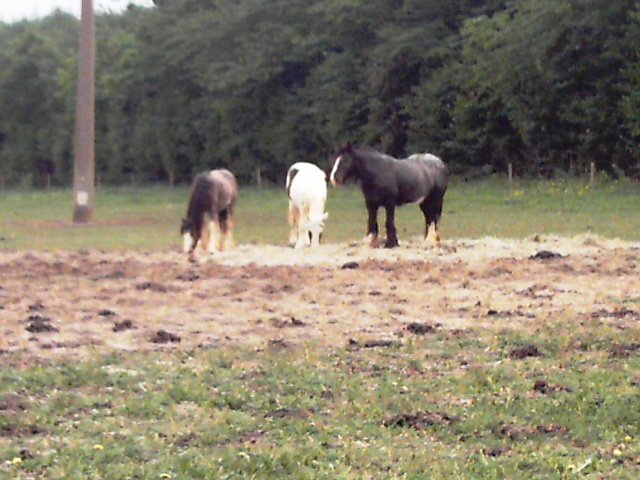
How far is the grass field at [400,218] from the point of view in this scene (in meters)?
19.8

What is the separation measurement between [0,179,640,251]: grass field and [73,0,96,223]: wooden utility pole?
65 cm

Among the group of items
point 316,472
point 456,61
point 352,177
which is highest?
point 456,61

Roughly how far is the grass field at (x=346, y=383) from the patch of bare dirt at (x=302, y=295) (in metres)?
0.05

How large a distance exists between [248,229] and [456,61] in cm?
1865

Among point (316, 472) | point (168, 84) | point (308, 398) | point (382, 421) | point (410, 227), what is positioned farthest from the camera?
point (168, 84)

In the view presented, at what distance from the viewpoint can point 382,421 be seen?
21.1 feet

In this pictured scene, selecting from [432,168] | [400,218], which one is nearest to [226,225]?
[432,168]

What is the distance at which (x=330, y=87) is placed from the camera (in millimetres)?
45438

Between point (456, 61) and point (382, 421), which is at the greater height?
point (456, 61)

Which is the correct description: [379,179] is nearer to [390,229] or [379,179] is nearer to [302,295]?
[390,229]

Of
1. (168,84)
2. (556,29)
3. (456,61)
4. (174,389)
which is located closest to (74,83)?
(168,84)

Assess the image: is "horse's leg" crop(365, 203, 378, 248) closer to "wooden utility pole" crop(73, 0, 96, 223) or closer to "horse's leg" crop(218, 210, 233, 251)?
"horse's leg" crop(218, 210, 233, 251)

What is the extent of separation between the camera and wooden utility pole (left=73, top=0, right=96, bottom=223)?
84.3 ft

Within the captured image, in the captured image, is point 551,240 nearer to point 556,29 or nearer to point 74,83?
point 556,29
